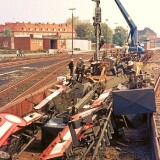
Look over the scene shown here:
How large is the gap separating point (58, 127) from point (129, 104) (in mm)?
2221

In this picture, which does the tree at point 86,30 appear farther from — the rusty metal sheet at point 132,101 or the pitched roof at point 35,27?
the rusty metal sheet at point 132,101

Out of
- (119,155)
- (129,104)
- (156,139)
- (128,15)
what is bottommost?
(119,155)

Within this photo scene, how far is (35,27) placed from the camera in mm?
125250

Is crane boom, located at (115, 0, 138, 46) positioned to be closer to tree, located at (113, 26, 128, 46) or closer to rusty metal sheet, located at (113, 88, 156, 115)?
rusty metal sheet, located at (113, 88, 156, 115)

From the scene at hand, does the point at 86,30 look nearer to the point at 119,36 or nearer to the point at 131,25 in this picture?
the point at 119,36

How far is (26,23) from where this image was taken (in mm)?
124062

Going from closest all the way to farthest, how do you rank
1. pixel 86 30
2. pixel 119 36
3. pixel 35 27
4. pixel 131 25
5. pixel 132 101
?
pixel 132 101 < pixel 131 25 < pixel 35 27 < pixel 86 30 < pixel 119 36

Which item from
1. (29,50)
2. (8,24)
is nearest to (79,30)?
(8,24)

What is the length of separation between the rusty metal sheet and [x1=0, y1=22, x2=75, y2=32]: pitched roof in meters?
111

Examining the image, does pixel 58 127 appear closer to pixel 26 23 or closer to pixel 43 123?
pixel 43 123

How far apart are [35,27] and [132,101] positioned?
390ft

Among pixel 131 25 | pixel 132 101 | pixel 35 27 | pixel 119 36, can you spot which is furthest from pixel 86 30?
pixel 132 101

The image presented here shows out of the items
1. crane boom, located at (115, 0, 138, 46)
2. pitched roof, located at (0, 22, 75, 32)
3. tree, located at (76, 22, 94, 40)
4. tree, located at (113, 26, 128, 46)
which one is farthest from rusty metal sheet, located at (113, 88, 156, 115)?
tree, located at (113, 26, 128, 46)

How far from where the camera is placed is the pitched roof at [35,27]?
11875 centimetres
